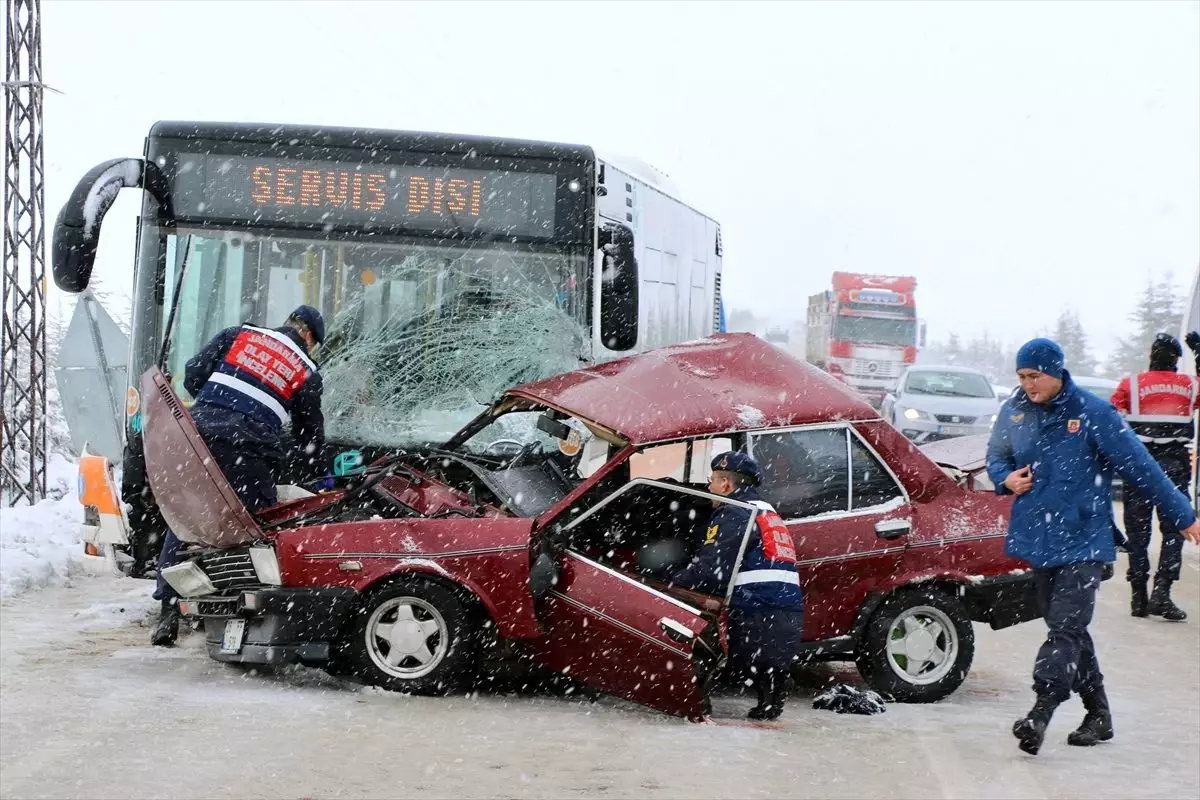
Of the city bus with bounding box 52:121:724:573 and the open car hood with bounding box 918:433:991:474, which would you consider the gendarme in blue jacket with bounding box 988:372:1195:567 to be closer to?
the open car hood with bounding box 918:433:991:474

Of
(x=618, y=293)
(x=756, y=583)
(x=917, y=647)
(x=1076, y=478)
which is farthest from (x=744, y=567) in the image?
(x=618, y=293)

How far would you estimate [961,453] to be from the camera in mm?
9664

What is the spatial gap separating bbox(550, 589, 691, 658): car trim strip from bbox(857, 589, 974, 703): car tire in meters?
1.24

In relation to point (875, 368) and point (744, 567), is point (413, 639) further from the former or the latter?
point (875, 368)

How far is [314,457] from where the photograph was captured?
8820 millimetres

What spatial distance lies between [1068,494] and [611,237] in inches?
127

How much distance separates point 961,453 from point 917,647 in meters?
1.93

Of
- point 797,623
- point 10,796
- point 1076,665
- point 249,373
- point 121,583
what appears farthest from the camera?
point 121,583

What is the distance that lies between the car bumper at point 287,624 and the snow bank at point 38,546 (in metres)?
3.89

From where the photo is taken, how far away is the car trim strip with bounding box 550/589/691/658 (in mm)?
7188

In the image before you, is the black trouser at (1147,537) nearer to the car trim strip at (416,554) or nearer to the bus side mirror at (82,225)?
the car trim strip at (416,554)

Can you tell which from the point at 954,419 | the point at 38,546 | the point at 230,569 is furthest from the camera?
the point at 954,419

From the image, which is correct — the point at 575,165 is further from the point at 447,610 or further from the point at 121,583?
the point at 121,583

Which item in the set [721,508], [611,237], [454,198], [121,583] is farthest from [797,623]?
[121,583]
